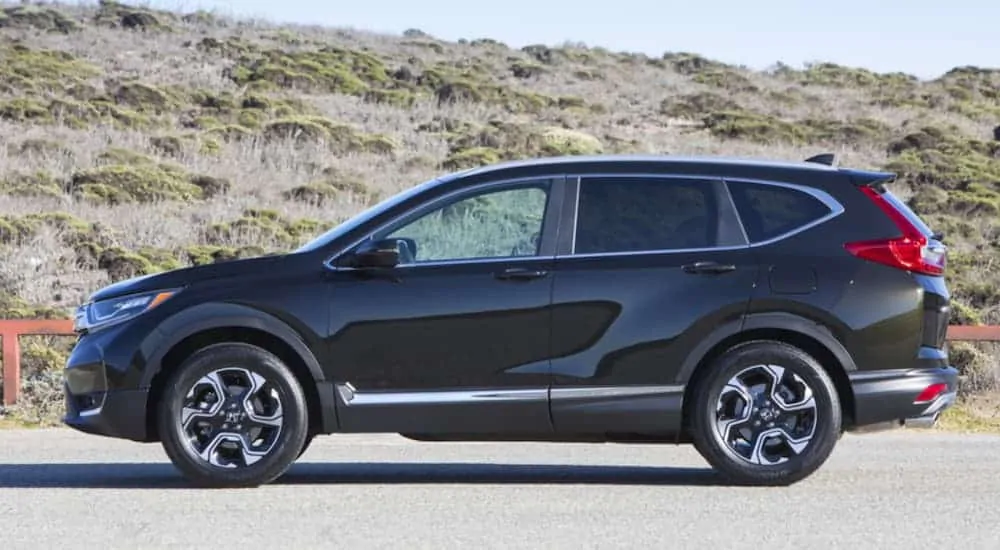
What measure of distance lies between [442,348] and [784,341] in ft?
5.75

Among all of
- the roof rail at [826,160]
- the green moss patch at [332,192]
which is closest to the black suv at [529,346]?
the roof rail at [826,160]

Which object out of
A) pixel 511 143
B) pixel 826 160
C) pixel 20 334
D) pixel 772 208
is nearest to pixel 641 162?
pixel 772 208

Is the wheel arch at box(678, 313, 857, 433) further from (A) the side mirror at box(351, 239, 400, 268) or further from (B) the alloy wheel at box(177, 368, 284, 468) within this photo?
(B) the alloy wheel at box(177, 368, 284, 468)

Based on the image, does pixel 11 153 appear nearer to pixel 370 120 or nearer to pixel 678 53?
pixel 370 120

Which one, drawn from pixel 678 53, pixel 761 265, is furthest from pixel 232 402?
pixel 678 53

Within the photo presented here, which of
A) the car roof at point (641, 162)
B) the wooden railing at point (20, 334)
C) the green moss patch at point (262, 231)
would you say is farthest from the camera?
the green moss patch at point (262, 231)

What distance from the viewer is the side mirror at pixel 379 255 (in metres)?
8.62

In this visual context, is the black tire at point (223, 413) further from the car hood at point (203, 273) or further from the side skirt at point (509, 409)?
the car hood at point (203, 273)

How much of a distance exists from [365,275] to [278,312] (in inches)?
18.6

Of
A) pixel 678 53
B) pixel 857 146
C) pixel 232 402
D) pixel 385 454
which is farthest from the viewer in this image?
pixel 678 53

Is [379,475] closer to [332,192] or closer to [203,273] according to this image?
[203,273]

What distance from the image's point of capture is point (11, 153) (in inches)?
1271

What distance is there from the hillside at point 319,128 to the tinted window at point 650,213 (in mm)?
5880

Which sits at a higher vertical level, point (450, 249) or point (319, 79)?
point (319, 79)
